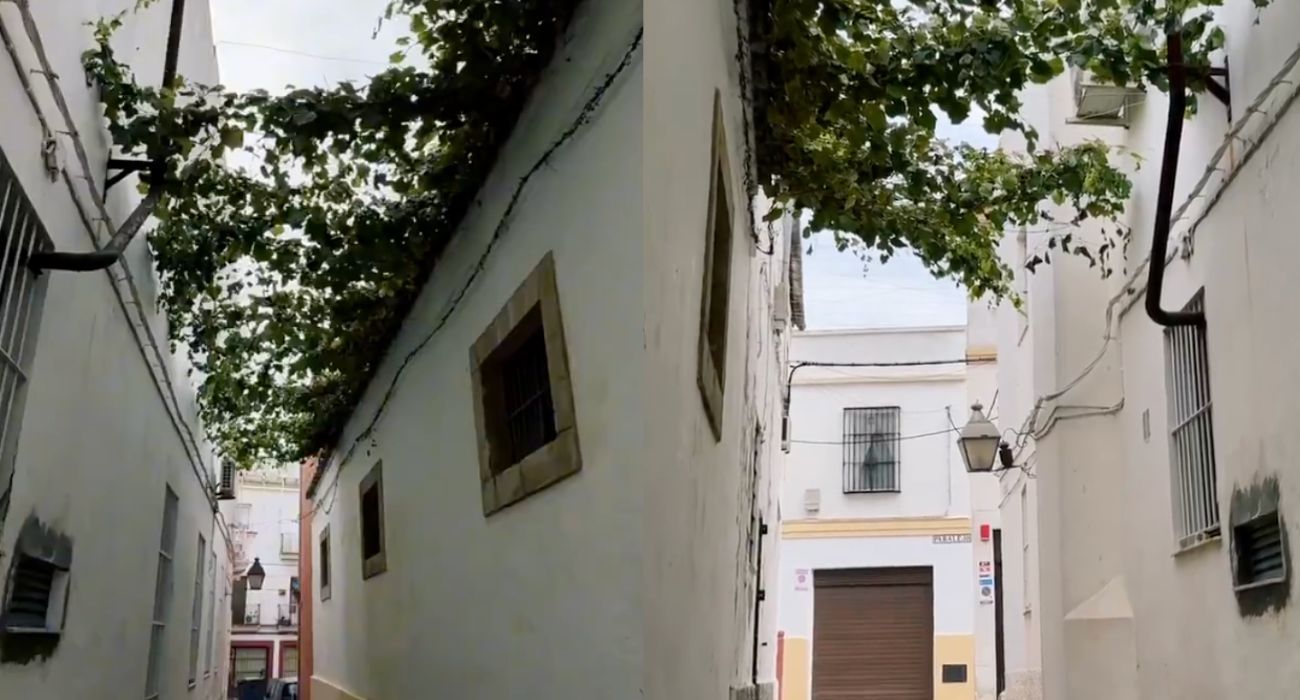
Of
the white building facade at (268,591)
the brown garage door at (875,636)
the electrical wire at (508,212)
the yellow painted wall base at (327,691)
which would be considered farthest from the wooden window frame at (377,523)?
the white building facade at (268,591)

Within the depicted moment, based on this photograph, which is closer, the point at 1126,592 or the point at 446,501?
the point at 446,501

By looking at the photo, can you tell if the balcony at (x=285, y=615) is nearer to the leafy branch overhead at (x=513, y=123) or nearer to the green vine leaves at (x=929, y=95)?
the leafy branch overhead at (x=513, y=123)

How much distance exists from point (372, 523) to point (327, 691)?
367cm

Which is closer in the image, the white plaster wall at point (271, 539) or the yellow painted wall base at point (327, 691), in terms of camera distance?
the yellow painted wall base at point (327, 691)

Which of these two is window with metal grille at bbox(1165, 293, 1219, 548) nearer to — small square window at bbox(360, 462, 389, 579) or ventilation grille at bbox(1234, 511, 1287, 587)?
ventilation grille at bbox(1234, 511, 1287, 587)

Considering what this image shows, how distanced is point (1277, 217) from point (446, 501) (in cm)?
391

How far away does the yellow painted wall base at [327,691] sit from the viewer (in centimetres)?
1054

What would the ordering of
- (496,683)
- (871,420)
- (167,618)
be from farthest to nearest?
(871,420)
(167,618)
(496,683)

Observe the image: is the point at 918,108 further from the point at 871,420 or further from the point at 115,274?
the point at 871,420

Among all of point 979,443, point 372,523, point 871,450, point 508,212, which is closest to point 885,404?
point 871,450

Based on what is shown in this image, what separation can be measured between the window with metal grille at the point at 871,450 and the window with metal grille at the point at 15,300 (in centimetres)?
1666

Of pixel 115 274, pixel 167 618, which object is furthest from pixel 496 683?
pixel 167 618

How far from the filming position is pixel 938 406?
1988 centimetres

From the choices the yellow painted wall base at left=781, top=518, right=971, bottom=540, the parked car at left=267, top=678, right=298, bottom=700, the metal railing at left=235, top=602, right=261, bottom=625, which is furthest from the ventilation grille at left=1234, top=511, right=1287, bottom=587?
the metal railing at left=235, top=602, right=261, bottom=625
